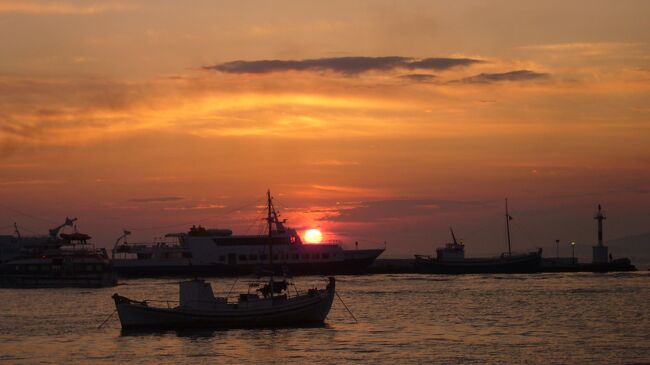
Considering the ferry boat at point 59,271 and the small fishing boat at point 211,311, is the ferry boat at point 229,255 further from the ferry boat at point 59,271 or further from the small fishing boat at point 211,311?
the small fishing boat at point 211,311

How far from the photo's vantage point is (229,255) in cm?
15262

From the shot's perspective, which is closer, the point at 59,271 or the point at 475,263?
the point at 59,271

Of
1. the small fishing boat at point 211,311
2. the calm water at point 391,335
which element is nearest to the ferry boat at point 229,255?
the calm water at point 391,335

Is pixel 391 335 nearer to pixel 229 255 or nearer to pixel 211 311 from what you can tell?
pixel 211 311

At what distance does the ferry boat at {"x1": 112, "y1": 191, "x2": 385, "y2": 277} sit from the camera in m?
151

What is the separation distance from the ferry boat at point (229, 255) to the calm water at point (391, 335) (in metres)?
51.4

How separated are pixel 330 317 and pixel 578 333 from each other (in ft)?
62.4

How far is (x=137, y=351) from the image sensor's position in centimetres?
5534

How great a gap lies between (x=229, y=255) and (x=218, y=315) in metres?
89.5

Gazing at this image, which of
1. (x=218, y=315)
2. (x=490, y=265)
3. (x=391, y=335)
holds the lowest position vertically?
(x=391, y=335)

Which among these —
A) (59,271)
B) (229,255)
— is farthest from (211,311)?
(229,255)

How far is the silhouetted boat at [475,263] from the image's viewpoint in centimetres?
15338

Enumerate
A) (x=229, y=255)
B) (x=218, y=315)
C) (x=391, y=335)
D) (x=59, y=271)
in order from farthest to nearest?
(x=229, y=255) → (x=59, y=271) → (x=218, y=315) → (x=391, y=335)

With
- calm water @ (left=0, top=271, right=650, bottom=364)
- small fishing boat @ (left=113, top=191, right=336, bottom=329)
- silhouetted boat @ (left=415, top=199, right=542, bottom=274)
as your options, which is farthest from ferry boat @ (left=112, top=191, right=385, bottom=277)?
small fishing boat @ (left=113, top=191, right=336, bottom=329)
